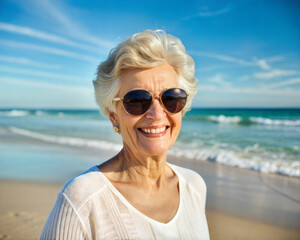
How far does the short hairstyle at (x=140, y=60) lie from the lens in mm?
1509

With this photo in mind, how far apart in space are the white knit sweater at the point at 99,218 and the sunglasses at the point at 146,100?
1.63 feet

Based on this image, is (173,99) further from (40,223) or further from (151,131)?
(40,223)

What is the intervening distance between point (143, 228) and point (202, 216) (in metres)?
0.61

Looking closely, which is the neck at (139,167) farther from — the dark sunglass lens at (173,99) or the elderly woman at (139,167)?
the dark sunglass lens at (173,99)

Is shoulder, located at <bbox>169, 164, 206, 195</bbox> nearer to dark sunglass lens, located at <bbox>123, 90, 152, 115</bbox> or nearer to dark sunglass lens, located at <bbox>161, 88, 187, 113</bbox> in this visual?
dark sunglass lens, located at <bbox>161, 88, 187, 113</bbox>

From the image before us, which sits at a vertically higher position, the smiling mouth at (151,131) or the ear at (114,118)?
the ear at (114,118)

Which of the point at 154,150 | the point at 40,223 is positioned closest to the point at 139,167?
the point at 154,150

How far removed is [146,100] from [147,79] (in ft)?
0.46

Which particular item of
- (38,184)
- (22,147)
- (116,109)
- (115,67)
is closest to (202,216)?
(116,109)

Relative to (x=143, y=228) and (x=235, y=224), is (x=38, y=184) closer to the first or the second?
(x=235, y=224)

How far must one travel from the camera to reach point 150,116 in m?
1.64

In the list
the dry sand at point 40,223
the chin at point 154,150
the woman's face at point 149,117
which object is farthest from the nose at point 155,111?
the dry sand at point 40,223

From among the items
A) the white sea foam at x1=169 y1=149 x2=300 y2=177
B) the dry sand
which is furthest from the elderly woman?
the white sea foam at x1=169 y1=149 x2=300 y2=177

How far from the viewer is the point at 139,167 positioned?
5.85 feet
